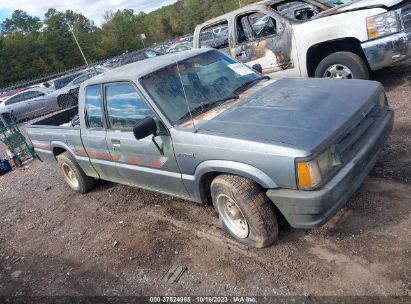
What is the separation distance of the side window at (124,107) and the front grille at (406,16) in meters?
4.40

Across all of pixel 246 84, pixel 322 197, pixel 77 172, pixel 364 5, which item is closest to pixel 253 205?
pixel 322 197

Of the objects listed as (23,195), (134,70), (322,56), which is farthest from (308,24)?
(23,195)

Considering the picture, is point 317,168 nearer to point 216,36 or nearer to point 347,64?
point 347,64

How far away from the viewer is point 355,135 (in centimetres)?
322

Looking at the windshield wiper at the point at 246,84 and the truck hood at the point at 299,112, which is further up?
the windshield wiper at the point at 246,84

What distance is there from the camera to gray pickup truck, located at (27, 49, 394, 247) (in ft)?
9.68

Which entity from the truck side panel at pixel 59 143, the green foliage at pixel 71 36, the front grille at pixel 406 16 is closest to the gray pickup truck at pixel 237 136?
the truck side panel at pixel 59 143

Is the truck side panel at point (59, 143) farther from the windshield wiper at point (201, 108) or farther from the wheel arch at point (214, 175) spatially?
the wheel arch at point (214, 175)

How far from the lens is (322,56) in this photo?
21.5 feet

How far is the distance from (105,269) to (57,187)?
3499mm

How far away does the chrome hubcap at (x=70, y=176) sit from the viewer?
20.2ft

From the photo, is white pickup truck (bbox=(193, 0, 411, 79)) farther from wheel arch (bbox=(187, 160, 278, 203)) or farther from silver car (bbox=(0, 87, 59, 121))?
silver car (bbox=(0, 87, 59, 121))

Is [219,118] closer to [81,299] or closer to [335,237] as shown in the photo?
[335,237]

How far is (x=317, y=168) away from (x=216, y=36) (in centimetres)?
597
